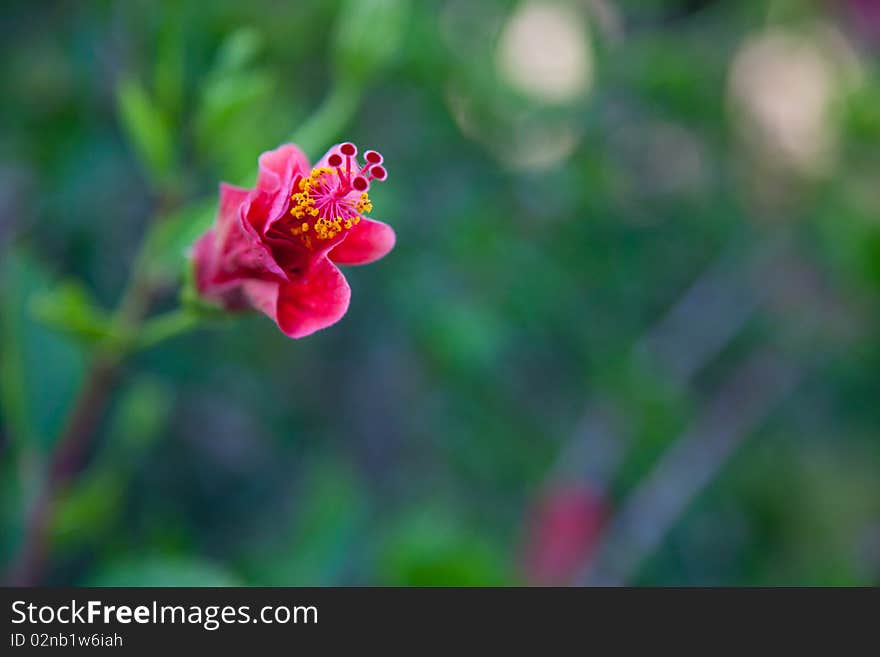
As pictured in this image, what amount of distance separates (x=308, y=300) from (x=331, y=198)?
0.12m

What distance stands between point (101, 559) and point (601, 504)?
1.35 m

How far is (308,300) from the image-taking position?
0.98 m

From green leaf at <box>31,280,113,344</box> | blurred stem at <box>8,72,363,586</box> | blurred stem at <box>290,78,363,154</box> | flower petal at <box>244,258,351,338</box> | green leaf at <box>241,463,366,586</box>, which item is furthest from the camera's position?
green leaf at <box>241,463,366,586</box>

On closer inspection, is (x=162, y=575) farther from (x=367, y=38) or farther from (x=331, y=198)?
(x=367, y=38)

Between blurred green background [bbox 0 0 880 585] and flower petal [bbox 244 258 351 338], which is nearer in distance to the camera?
flower petal [bbox 244 258 351 338]

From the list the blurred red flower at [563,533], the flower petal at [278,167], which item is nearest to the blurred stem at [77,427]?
the flower petal at [278,167]

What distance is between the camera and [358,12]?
141cm

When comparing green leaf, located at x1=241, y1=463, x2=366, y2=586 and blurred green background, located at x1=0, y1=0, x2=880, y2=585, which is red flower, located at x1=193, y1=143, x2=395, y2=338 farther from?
green leaf, located at x1=241, y1=463, x2=366, y2=586

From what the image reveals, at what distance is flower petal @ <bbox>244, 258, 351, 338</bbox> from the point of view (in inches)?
37.3

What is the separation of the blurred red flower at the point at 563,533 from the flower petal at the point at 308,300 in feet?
4.96

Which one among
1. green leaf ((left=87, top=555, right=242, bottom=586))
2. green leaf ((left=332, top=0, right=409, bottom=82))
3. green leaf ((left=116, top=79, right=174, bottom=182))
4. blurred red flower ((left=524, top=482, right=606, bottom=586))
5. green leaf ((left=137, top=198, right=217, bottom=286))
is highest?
green leaf ((left=332, top=0, right=409, bottom=82))

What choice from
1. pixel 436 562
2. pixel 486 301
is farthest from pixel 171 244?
pixel 486 301

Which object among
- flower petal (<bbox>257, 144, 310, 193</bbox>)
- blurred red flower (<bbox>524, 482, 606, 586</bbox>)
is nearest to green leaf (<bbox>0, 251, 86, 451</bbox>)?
flower petal (<bbox>257, 144, 310, 193</bbox>)
